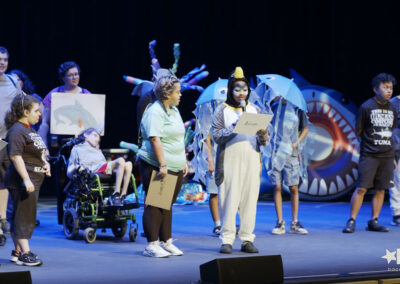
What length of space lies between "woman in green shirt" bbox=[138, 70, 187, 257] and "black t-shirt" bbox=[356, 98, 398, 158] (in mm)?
2177

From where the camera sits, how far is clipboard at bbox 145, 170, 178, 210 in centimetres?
458

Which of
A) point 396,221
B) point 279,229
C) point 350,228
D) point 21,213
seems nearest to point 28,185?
point 21,213

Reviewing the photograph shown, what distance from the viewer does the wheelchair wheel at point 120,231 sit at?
5.66 meters

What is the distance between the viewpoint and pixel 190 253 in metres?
4.85

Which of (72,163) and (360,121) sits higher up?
(360,121)

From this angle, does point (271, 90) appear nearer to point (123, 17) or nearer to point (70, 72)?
point (70, 72)

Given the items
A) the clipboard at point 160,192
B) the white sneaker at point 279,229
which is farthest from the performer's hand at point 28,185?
the white sneaker at point 279,229

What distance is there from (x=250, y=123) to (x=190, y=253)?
41.8 inches

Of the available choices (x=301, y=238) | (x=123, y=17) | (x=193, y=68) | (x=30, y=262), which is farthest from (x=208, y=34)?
(x=30, y=262)

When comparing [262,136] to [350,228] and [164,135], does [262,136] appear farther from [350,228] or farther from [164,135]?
[350,228]

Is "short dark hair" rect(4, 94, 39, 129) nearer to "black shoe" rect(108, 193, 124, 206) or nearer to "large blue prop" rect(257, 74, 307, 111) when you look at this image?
"black shoe" rect(108, 193, 124, 206)

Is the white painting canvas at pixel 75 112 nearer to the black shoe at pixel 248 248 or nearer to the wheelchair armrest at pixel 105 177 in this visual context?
the wheelchair armrest at pixel 105 177

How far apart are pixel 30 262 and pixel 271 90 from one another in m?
2.88

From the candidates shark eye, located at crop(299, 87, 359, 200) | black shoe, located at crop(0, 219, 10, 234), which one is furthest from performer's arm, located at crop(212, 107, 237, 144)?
shark eye, located at crop(299, 87, 359, 200)
